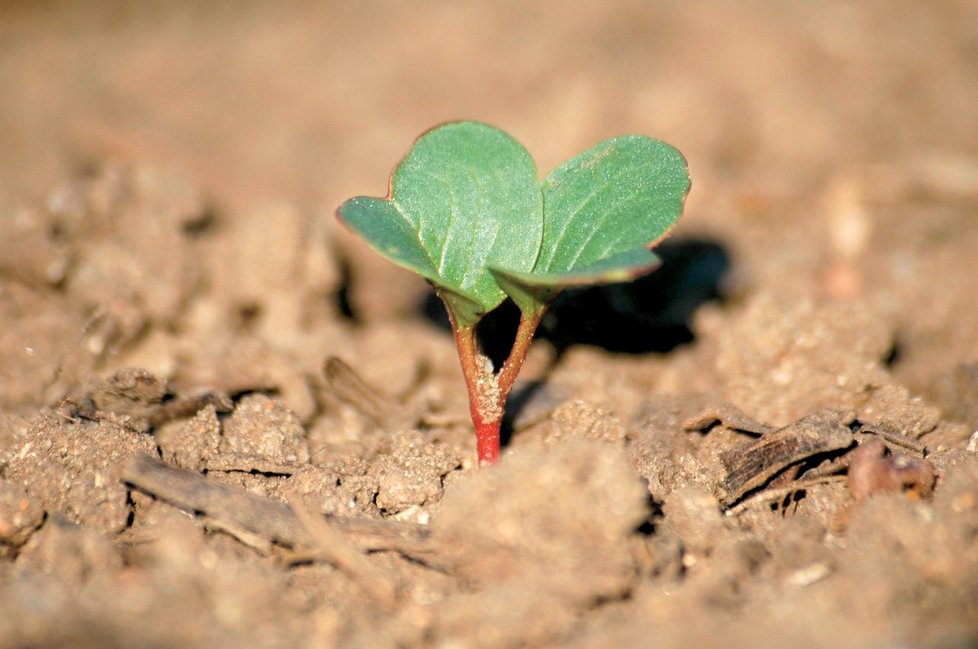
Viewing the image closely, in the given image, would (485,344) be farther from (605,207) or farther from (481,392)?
(605,207)

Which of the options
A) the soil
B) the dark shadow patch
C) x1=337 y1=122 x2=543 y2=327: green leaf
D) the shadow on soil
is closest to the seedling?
x1=337 y1=122 x2=543 y2=327: green leaf

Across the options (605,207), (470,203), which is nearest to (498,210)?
(470,203)

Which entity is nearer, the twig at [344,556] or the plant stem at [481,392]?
the twig at [344,556]

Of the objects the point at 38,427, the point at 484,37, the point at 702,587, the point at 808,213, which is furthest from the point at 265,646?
the point at 484,37

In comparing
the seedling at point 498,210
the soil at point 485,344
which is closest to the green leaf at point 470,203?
the seedling at point 498,210

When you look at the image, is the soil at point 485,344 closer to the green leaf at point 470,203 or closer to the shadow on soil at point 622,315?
the shadow on soil at point 622,315

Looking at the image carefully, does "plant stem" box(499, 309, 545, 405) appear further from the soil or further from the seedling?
the soil

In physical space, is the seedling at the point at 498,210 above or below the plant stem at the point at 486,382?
above

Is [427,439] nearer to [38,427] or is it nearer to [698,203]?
[38,427]
